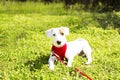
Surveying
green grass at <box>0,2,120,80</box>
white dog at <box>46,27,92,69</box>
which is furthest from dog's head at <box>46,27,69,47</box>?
green grass at <box>0,2,120,80</box>

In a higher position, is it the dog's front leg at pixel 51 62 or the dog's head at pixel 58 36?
the dog's head at pixel 58 36

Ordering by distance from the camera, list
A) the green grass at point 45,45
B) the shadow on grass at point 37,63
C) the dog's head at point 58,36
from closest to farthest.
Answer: the green grass at point 45,45, the dog's head at point 58,36, the shadow on grass at point 37,63

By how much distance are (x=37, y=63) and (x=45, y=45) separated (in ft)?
6.13

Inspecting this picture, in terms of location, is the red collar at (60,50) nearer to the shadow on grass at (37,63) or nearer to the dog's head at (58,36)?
the dog's head at (58,36)

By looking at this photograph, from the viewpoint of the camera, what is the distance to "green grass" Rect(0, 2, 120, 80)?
7.49 meters

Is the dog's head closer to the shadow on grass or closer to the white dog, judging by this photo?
the white dog

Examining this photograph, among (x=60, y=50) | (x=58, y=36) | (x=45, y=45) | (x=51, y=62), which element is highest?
(x=58, y=36)

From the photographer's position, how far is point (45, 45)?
9.99 meters

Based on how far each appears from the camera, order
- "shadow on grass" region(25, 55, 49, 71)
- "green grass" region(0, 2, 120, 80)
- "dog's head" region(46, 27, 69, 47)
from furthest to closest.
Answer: "shadow on grass" region(25, 55, 49, 71) → "dog's head" region(46, 27, 69, 47) → "green grass" region(0, 2, 120, 80)

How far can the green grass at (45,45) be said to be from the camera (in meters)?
→ 7.49

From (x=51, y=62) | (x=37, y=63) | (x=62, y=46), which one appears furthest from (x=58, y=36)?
(x=37, y=63)

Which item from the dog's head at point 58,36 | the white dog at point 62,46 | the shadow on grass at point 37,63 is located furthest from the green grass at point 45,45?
the dog's head at point 58,36

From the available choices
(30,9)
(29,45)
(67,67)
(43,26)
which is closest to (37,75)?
(67,67)

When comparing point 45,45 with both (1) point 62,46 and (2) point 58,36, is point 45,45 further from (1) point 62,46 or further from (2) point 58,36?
(2) point 58,36
